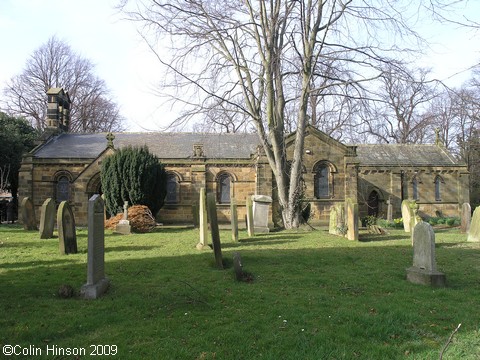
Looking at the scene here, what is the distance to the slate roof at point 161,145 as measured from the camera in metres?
25.8

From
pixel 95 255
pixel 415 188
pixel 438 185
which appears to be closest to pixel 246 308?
pixel 95 255

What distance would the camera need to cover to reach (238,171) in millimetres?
25594

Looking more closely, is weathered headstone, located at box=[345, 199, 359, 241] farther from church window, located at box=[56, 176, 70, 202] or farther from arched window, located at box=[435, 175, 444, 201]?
arched window, located at box=[435, 175, 444, 201]

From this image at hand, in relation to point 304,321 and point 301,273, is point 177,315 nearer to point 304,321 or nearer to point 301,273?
point 304,321

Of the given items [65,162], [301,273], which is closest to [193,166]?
[65,162]

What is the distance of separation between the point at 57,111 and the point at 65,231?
71.5 ft

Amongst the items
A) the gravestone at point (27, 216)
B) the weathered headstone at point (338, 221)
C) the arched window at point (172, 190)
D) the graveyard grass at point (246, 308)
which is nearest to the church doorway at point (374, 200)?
the arched window at point (172, 190)

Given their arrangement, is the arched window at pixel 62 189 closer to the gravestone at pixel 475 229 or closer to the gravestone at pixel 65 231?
the gravestone at pixel 65 231

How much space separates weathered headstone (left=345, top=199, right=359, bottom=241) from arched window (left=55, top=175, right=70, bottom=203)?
18.7 metres

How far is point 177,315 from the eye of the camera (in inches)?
211

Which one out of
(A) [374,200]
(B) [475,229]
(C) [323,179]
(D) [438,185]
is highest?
(C) [323,179]

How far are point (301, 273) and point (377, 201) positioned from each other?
Result: 899 inches

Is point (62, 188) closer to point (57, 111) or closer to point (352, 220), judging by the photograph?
point (57, 111)

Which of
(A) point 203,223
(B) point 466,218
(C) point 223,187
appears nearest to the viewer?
(A) point 203,223
